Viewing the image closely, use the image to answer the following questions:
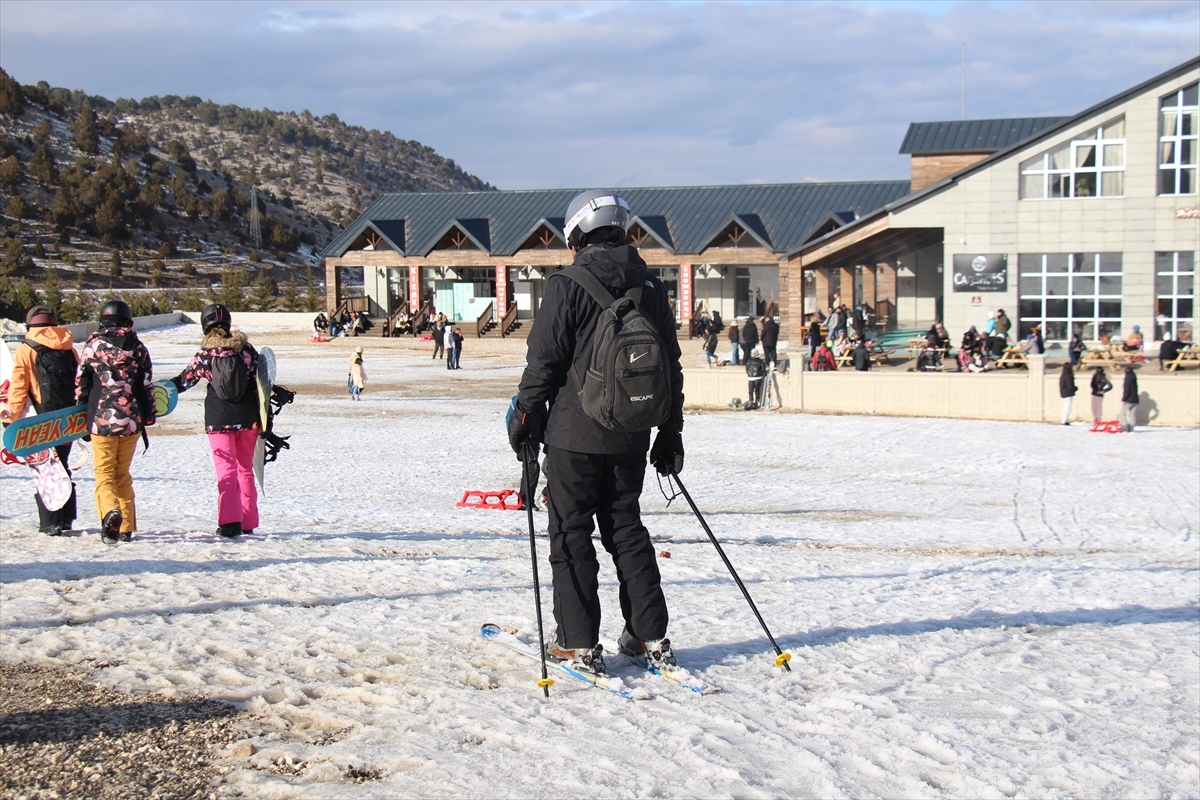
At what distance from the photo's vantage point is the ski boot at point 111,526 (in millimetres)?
6898

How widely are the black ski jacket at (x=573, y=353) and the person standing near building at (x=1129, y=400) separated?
16158 millimetres

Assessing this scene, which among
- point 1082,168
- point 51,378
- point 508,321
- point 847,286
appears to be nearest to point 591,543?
point 51,378

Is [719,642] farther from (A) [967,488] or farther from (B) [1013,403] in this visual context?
(B) [1013,403]

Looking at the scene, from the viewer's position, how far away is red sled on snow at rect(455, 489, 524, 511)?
32.5 feet

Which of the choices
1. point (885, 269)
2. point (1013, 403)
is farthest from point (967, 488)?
point (885, 269)

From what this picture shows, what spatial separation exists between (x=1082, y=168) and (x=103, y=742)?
30498mm

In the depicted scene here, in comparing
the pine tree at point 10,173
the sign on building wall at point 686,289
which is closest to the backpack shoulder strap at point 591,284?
the sign on building wall at point 686,289

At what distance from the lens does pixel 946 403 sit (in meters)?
20.2

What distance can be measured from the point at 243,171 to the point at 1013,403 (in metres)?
131

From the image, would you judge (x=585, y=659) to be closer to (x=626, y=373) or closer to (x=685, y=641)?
(x=685, y=641)

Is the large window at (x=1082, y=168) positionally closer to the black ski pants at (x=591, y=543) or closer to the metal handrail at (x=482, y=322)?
the metal handrail at (x=482, y=322)

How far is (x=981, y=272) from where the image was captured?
30.2 m

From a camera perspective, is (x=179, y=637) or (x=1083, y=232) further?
(x=1083, y=232)

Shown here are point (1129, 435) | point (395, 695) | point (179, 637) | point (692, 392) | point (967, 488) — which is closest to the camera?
point (395, 695)
